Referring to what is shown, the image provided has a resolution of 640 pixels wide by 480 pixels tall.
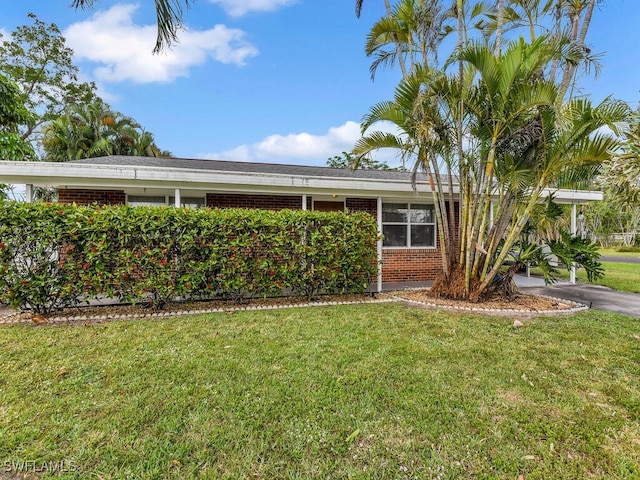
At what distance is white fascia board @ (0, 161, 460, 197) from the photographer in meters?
6.11

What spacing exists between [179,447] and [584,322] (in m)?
6.01

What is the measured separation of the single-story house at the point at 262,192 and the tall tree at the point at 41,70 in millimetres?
15442

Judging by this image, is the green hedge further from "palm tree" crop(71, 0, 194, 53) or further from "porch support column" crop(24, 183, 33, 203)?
"palm tree" crop(71, 0, 194, 53)

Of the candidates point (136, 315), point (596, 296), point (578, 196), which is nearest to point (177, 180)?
point (136, 315)

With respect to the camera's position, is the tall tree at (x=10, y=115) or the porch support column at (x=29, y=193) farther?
the tall tree at (x=10, y=115)

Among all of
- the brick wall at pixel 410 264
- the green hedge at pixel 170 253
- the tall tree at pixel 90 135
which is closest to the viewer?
the green hedge at pixel 170 253

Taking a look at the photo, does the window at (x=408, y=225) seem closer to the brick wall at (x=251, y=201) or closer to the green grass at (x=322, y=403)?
the brick wall at (x=251, y=201)

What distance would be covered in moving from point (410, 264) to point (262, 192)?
15.6 feet

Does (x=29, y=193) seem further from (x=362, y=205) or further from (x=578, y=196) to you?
(x=578, y=196)

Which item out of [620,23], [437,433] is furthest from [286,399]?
[620,23]

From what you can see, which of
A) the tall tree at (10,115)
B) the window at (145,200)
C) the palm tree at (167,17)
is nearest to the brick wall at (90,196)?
the window at (145,200)

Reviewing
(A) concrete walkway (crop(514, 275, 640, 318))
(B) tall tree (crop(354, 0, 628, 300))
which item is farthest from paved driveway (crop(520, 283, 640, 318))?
(B) tall tree (crop(354, 0, 628, 300))

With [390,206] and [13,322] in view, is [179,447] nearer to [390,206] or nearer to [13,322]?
[13,322]

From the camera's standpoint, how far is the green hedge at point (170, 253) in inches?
200
